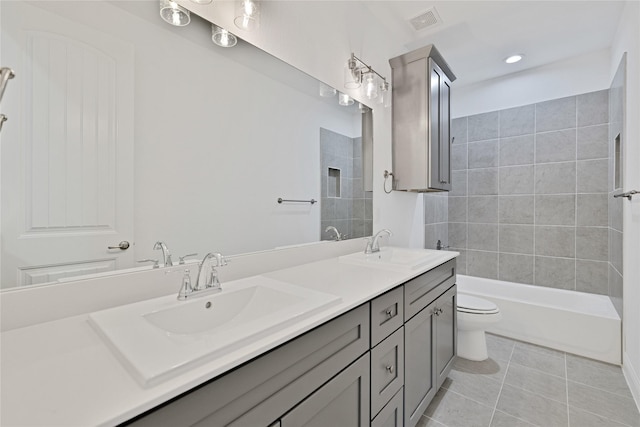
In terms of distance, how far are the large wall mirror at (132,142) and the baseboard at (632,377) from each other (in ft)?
7.35

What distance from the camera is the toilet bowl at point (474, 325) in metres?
2.11

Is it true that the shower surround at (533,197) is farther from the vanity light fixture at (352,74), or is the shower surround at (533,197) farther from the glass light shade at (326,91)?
the glass light shade at (326,91)

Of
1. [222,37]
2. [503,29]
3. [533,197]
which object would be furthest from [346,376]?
[533,197]

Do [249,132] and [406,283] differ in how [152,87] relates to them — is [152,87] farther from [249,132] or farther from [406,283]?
[406,283]

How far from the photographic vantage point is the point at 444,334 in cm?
176

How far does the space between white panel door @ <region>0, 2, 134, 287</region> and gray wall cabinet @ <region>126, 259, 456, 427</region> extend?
59 cm

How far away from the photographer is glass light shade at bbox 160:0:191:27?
1.02m

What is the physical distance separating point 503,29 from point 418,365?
260cm

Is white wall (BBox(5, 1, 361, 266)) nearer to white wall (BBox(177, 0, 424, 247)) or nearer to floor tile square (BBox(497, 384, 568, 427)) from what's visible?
white wall (BBox(177, 0, 424, 247))

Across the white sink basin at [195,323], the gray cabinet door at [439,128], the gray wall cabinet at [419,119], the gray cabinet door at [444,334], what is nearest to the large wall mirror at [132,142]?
the white sink basin at [195,323]

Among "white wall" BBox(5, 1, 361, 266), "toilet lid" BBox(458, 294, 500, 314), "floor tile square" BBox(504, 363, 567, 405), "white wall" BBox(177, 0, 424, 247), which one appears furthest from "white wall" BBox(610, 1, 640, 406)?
"white wall" BBox(5, 1, 361, 266)

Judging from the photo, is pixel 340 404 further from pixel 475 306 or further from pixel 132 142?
pixel 475 306

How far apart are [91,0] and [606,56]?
12.5 feet

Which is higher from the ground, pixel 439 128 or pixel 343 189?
pixel 439 128
